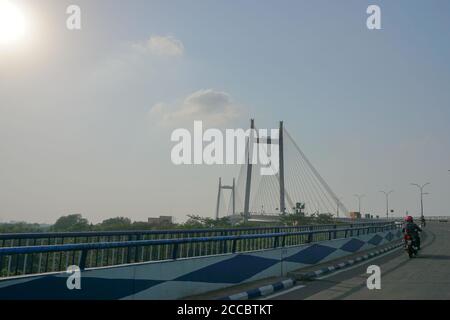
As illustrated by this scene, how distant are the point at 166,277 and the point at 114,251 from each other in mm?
3254

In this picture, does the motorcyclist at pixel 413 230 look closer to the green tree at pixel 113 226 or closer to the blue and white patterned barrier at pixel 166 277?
the blue and white patterned barrier at pixel 166 277

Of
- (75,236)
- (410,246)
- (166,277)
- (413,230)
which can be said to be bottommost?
(166,277)

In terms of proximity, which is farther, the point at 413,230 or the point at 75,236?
the point at 413,230

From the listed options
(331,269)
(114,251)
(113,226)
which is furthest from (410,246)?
(113,226)

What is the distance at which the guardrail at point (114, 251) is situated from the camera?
24.5ft

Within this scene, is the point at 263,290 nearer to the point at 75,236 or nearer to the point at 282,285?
the point at 282,285

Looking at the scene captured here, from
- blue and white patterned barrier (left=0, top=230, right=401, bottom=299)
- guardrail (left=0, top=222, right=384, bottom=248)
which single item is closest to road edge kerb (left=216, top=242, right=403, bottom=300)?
blue and white patterned barrier (left=0, top=230, right=401, bottom=299)

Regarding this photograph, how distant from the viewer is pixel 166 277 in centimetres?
895

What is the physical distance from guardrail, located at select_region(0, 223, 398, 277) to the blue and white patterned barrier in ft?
1.30

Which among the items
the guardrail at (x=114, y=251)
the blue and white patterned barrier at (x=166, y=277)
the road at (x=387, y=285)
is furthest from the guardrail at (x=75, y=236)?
the road at (x=387, y=285)

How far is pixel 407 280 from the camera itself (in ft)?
40.6
